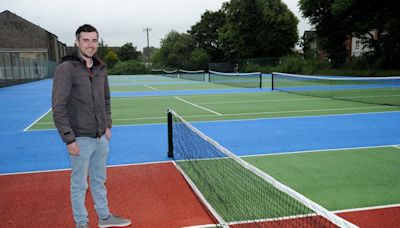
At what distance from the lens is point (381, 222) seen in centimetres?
473

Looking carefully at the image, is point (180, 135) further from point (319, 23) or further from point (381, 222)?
point (319, 23)

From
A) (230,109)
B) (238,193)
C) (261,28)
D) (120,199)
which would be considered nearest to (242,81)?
(230,109)

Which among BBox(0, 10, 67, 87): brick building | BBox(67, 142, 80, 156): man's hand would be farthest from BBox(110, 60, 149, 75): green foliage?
BBox(67, 142, 80, 156): man's hand

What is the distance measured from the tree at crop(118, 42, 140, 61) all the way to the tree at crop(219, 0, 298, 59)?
2894 cm

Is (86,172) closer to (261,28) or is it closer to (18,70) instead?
(18,70)

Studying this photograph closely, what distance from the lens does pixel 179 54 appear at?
7000cm

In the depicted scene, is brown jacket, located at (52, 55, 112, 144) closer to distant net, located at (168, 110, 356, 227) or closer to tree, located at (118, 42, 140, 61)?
distant net, located at (168, 110, 356, 227)

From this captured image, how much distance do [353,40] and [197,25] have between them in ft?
117

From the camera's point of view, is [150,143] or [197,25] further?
[197,25]

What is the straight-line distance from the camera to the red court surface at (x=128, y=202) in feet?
15.9

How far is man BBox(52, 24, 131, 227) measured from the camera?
3.80m

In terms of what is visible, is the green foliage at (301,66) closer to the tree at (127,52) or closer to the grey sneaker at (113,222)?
the grey sneaker at (113,222)

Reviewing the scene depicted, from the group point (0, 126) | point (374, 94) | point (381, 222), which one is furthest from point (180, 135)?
point (374, 94)

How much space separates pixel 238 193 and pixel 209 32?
259ft
